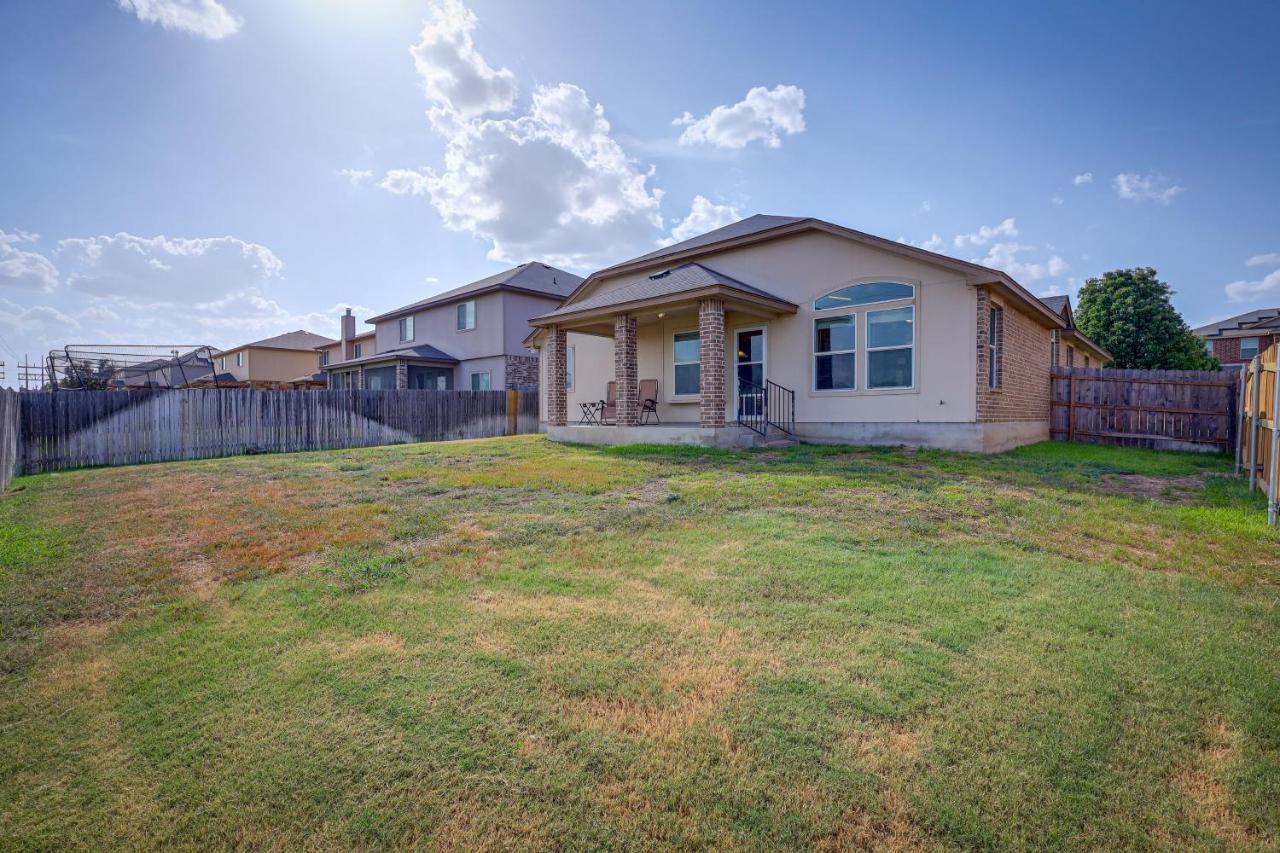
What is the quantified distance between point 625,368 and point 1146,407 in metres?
12.7

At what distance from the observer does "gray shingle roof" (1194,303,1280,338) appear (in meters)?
38.2

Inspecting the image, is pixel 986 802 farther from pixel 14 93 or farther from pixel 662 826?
pixel 14 93

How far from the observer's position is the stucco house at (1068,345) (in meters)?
17.2

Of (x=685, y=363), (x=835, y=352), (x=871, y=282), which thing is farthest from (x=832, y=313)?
(x=685, y=363)

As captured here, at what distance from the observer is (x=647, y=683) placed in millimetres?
2676

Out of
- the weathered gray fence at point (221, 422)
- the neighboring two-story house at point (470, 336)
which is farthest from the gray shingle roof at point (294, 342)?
the weathered gray fence at point (221, 422)

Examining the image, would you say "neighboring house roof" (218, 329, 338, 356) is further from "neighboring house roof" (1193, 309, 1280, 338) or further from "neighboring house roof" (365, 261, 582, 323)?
"neighboring house roof" (1193, 309, 1280, 338)

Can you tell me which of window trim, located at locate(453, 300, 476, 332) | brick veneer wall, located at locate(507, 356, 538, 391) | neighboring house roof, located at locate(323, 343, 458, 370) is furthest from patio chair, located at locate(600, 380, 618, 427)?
neighboring house roof, located at locate(323, 343, 458, 370)

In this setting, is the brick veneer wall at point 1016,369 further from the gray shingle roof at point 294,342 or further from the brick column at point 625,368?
the gray shingle roof at point 294,342

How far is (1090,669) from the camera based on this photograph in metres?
2.80

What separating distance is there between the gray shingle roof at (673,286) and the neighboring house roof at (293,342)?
108 feet

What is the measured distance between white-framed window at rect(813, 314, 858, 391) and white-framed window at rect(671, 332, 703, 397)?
9.81 feet

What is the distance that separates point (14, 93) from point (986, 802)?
1465 cm

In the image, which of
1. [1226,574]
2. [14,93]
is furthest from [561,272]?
[1226,574]
